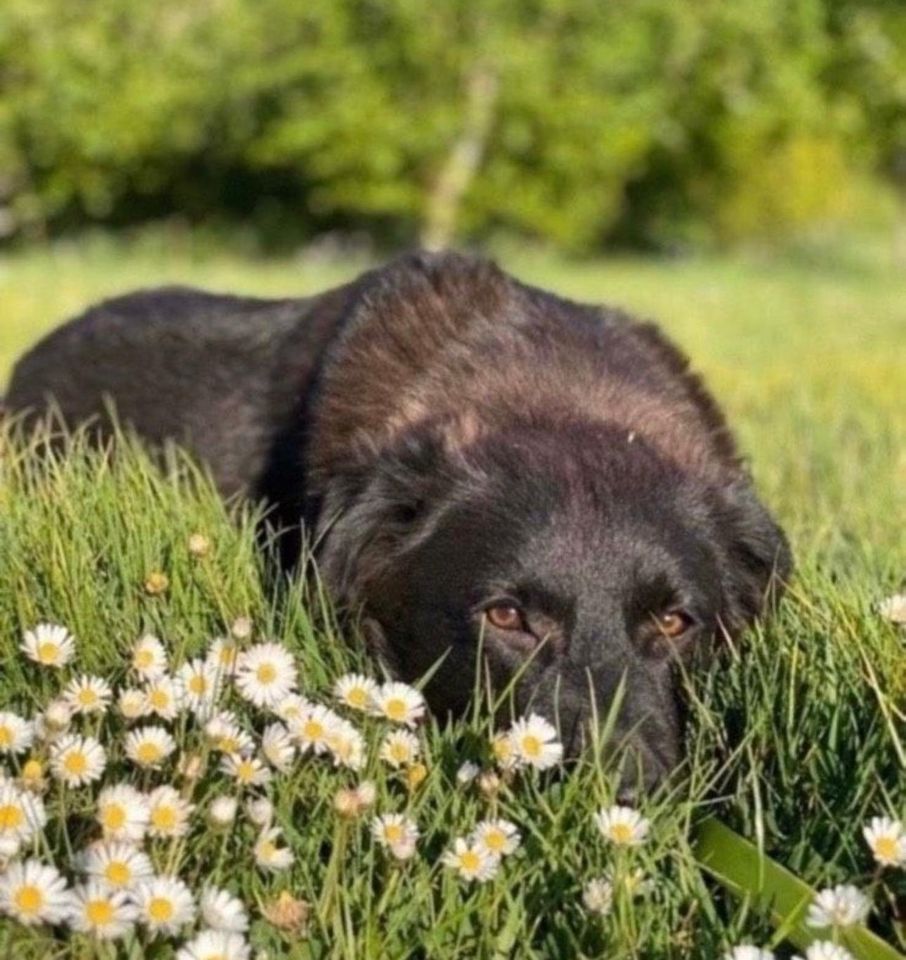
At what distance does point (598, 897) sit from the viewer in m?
2.29

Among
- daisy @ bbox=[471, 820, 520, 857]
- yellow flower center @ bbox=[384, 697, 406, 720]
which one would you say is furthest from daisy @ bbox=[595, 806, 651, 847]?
A: yellow flower center @ bbox=[384, 697, 406, 720]

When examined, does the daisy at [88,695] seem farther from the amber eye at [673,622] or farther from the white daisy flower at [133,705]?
the amber eye at [673,622]

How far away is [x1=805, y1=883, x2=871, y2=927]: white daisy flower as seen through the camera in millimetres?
2189

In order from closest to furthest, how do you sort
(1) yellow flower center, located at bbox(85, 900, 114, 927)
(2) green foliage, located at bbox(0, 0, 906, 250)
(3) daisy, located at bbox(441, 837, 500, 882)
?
(1) yellow flower center, located at bbox(85, 900, 114, 927) → (3) daisy, located at bbox(441, 837, 500, 882) → (2) green foliage, located at bbox(0, 0, 906, 250)

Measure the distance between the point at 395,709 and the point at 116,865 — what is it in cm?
61

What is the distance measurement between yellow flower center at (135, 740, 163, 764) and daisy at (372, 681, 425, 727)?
1.15 feet

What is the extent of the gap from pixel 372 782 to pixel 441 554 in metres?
0.96

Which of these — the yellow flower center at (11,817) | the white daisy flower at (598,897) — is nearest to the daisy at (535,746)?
the white daisy flower at (598,897)

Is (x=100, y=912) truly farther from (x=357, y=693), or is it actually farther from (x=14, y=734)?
(x=357, y=693)

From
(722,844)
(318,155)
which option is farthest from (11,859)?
(318,155)

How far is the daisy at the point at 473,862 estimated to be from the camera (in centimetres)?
241

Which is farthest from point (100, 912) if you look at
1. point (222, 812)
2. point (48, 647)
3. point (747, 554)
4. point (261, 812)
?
point (747, 554)

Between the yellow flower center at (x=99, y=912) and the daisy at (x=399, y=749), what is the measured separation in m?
0.63

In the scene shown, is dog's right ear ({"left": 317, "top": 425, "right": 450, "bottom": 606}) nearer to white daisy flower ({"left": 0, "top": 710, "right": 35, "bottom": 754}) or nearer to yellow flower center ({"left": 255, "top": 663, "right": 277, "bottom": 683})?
yellow flower center ({"left": 255, "top": 663, "right": 277, "bottom": 683})
